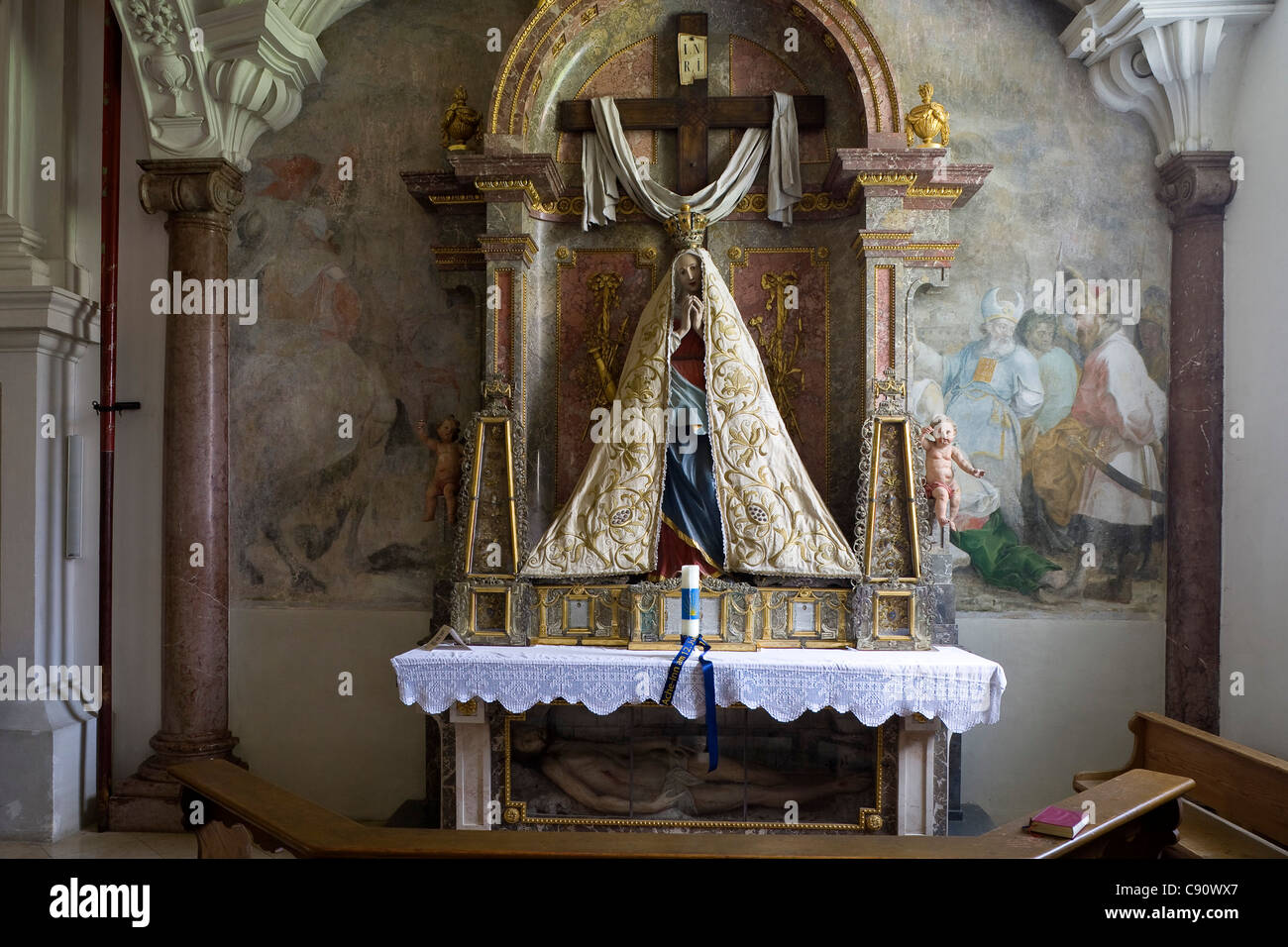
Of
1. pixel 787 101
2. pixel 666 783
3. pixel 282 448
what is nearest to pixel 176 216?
pixel 282 448

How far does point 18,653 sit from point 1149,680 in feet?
23.2

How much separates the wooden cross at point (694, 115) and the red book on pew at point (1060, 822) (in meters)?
4.21

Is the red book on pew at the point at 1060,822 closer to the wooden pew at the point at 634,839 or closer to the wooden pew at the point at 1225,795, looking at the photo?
→ the wooden pew at the point at 634,839

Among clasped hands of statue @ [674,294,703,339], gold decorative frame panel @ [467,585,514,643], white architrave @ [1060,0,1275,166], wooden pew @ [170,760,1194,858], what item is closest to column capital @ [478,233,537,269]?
clasped hands of statue @ [674,294,703,339]

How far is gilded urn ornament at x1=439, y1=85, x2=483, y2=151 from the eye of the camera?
19.5 feet

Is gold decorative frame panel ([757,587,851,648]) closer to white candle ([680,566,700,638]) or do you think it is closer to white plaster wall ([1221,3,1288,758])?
white candle ([680,566,700,638])

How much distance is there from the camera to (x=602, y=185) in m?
6.05

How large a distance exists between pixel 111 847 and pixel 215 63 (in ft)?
15.9

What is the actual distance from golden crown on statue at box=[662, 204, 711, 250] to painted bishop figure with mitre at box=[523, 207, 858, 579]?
0.06 m

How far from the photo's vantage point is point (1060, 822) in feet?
10.5

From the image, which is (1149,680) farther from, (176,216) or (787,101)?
(176,216)

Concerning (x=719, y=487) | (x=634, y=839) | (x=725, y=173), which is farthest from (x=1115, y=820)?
(x=725, y=173)

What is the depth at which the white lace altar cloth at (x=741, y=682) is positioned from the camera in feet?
15.6

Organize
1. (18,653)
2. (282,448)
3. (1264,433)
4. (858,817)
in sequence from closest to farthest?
(858,817)
(1264,433)
(18,653)
(282,448)
